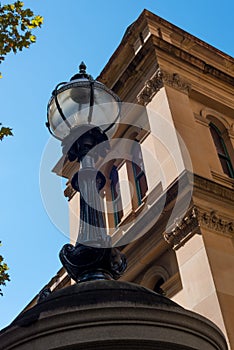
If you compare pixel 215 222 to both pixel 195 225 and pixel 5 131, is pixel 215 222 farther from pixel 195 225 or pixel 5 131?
pixel 5 131

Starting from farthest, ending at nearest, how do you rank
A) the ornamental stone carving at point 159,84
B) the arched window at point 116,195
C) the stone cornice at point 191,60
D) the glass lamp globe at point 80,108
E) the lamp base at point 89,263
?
1. the arched window at point 116,195
2. the stone cornice at point 191,60
3. the ornamental stone carving at point 159,84
4. the glass lamp globe at point 80,108
5. the lamp base at point 89,263

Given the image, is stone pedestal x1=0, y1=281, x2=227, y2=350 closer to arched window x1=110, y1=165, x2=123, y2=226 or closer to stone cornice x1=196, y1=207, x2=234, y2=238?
stone cornice x1=196, y1=207, x2=234, y2=238

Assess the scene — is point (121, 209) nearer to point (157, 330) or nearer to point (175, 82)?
point (175, 82)

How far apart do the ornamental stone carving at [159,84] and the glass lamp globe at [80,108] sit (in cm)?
1011

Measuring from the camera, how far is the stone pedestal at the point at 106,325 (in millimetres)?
2807

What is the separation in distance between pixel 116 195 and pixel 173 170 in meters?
4.32

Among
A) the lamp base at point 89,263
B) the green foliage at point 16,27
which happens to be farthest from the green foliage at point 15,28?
the lamp base at point 89,263

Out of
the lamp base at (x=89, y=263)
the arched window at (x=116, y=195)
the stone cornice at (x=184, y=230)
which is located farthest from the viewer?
the arched window at (x=116, y=195)

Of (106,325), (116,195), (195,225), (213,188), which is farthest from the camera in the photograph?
(116,195)

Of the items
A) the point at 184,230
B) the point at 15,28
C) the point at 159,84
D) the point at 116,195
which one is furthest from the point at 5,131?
the point at 116,195

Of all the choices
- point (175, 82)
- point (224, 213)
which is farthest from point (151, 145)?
point (224, 213)

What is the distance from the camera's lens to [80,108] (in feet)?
14.7

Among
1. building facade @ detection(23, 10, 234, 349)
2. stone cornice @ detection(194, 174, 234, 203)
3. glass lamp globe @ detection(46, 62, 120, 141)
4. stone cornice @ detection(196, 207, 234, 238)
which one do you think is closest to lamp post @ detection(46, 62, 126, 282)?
glass lamp globe @ detection(46, 62, 120, 141)

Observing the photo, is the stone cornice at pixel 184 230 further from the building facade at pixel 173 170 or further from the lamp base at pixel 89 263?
the lamp base at pixel 89 263
